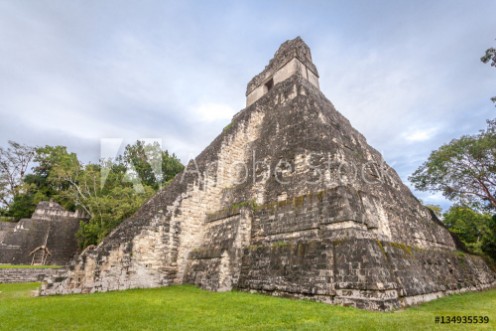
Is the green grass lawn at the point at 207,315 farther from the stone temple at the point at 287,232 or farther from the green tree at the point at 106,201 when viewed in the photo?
the green tree at the point at 106,201

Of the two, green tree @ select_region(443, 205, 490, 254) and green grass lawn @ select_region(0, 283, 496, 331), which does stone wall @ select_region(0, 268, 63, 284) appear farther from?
green tree @ select_region(443, 205, 490, 254)

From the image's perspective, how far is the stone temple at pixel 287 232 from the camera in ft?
19.8

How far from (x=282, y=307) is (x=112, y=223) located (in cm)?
1699

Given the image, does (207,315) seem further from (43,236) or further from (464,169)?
(43,236)

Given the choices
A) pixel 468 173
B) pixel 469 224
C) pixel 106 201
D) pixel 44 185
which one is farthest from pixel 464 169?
pixel 44 185

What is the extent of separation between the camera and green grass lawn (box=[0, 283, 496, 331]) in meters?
4.02

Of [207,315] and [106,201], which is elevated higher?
[106,201]

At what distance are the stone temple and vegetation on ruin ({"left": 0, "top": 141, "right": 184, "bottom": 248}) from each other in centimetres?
972

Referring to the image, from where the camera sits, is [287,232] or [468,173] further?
[468,173]

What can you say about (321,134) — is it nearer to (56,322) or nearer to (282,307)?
(282,307)

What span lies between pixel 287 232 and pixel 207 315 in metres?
3.46

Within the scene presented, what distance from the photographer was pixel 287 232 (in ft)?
24.7

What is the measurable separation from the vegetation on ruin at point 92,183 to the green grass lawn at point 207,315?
12.9 meters

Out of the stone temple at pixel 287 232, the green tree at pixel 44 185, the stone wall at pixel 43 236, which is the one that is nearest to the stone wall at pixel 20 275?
the stone temple at pixel 287 232
